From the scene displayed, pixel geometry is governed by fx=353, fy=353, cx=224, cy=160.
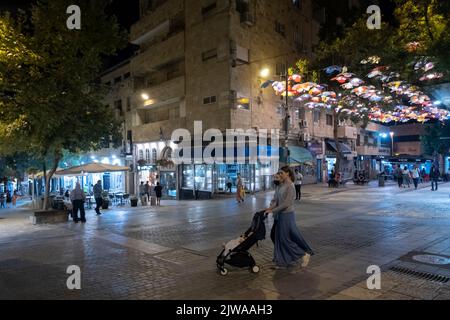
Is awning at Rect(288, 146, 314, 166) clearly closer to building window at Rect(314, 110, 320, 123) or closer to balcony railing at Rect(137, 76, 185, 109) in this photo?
building window at Rect(314, 110, 320, 123)

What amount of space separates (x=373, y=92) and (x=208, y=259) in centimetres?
A: 1481

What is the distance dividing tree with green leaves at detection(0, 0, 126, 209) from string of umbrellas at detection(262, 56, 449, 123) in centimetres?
986

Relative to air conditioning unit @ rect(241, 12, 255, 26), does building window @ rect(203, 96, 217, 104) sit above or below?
below

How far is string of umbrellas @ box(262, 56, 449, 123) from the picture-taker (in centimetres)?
1536

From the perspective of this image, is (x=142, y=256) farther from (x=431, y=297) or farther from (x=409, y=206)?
(x=409, y=206)

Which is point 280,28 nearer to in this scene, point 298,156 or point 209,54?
point 209,54

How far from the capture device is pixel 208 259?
7.87 meters

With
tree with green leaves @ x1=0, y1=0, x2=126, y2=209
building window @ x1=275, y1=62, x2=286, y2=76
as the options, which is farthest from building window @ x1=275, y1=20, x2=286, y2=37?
tree with green leaves @ x1=0, y1=0, x2=126, y2=209

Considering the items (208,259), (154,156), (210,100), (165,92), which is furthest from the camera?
(154,156)

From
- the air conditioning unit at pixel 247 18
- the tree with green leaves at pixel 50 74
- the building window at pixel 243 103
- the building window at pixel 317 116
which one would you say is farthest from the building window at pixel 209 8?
the building window at pixel 317 116

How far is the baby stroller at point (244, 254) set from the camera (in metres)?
6.69

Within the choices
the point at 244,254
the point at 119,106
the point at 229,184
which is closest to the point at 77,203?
the point at 244,254

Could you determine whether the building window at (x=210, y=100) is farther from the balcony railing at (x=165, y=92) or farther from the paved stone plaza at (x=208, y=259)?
the paved stone plaza at (x=208, y=259)

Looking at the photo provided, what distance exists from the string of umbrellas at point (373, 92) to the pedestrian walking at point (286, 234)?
775 cm
